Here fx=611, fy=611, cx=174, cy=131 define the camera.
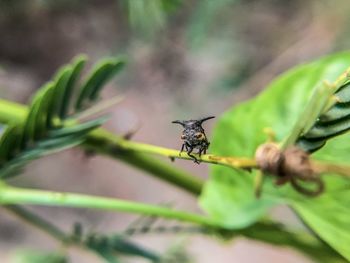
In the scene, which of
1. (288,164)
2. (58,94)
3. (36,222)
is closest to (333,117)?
(288,164)

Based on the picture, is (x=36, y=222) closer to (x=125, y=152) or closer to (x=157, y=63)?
(x=125, y=152)

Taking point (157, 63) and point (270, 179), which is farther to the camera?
point (157, 63)

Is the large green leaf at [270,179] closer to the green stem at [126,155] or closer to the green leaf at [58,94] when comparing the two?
the green stem at [126,155]

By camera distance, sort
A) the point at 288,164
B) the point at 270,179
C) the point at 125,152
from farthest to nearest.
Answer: the point at 125,152, the point at 270,179, the point at 288,164

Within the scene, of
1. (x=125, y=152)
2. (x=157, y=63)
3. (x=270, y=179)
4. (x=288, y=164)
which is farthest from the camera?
(x=157, y=63)

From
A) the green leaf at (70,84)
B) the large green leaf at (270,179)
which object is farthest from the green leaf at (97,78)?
the large green leaf at (270,179)

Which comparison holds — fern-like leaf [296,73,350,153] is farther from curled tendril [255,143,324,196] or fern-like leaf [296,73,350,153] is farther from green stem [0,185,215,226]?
green stem [0,185,215,226]

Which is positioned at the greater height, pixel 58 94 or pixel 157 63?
pixel 157 63
